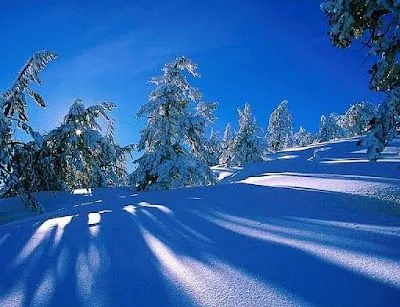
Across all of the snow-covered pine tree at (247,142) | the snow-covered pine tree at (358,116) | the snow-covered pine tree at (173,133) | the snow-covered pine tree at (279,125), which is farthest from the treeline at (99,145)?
the snow-covered pine tree at (358,116)

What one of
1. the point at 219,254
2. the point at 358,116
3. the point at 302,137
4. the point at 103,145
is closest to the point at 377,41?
the point at 219,254

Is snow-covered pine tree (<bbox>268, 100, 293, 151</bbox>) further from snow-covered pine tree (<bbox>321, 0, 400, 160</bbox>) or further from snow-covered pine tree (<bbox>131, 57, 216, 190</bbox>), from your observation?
snow-covered pine tree (<bbox>321, 0, 400, 160</bbox>)

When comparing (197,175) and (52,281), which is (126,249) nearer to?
(52,281)

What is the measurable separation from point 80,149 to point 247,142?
25787 millimetres

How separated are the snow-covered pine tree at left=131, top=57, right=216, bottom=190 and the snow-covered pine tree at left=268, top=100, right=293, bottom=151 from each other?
41.6 m

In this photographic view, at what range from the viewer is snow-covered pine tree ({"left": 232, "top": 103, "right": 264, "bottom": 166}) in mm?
37562

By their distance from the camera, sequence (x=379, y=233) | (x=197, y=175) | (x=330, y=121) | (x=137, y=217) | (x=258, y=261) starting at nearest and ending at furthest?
(x=258, y=261)
(x=379, y=233)
(x=137, y=217)
(x=197, y=175)
(x=330, y=121)

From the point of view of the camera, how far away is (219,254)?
4203 millimetres

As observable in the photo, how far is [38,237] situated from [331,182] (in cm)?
617

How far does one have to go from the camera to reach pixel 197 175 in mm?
15469

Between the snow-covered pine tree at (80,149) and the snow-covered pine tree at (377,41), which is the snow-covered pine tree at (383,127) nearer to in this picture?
the snow-covered pine tree at (377,41)

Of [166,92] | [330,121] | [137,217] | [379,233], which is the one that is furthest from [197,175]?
[330,121]

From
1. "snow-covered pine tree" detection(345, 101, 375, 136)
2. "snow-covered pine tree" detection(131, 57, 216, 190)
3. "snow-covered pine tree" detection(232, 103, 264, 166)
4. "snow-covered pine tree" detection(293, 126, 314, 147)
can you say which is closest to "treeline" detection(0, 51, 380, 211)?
"snow-covered pine tree" detection(131, 57, 216, 190)

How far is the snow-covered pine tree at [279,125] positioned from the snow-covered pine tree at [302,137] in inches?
870
